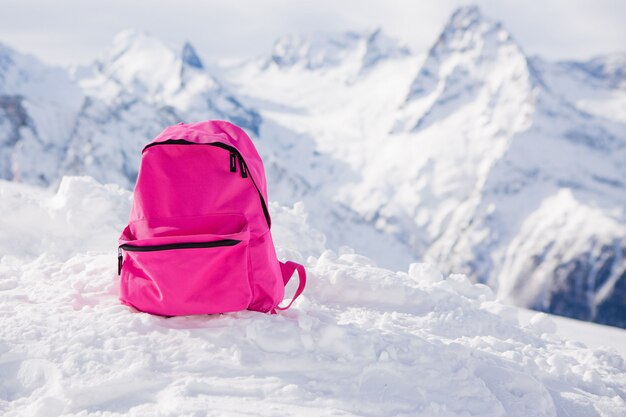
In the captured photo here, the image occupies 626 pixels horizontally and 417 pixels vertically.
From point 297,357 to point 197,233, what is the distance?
1045 mm

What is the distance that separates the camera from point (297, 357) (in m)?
3.78

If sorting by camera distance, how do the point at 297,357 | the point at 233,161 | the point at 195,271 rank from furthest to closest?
the point at 233,161, the point at 195,271, the point at 297,357

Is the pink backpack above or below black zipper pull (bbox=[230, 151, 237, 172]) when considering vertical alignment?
below

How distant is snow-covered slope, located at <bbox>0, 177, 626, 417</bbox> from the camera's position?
338 cm

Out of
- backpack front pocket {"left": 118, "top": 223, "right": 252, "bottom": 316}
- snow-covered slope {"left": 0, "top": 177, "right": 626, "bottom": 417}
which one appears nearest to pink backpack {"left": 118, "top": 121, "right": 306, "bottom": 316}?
backpack front pocket {"left": 118, "top": 223, "right": 252, "bottom": 316}

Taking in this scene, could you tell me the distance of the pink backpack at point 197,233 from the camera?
13.1ft

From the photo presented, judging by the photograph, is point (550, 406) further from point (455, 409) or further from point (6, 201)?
point (6, 201)

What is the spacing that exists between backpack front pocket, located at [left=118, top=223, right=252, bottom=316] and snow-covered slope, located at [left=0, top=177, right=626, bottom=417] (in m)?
0.15

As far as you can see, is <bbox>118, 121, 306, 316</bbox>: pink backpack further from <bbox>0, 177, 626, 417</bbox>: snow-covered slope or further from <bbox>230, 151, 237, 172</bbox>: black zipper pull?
<bbox>0, 177, 626, 417</bbox>: snow-covered slope

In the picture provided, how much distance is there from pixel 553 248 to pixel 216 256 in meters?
174

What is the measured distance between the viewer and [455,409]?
3529 millimetres

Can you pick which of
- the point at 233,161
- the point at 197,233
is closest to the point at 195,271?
the point at 197,233

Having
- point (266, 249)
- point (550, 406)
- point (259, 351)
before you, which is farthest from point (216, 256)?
point (550, 406)

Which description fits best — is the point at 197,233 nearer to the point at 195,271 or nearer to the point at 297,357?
the point at 195,271
